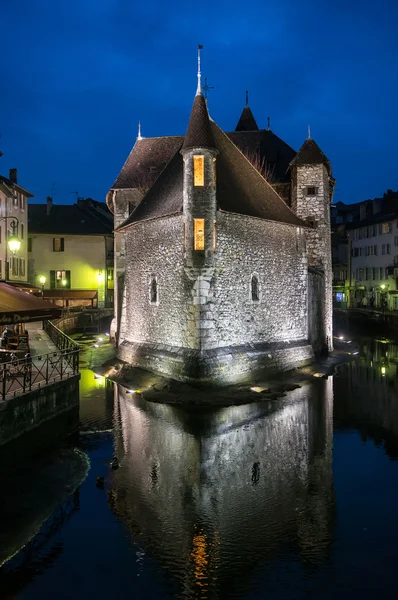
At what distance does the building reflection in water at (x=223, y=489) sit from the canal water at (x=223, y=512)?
0.09ft

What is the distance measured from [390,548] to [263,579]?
7.76 ft

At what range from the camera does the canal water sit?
7.20 meters

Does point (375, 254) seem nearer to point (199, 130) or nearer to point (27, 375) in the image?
point (199, 130)

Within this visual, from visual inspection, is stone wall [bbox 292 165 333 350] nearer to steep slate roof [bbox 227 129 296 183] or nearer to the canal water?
steep slate roof [bbox 227 129 296 183]

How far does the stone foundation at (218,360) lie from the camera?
723 inches

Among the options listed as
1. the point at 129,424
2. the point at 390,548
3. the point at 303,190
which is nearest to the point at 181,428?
the point at 129,424

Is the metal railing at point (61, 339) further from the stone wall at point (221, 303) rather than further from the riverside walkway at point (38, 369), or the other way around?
the stone wall at point (221, 303)

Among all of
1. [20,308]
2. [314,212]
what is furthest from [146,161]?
[20,308]

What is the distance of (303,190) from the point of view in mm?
25609

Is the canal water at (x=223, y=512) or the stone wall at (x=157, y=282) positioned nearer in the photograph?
the canal water at (x=223, y=512)

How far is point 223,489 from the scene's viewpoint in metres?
10.4

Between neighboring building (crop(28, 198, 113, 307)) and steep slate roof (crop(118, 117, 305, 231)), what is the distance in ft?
79.3

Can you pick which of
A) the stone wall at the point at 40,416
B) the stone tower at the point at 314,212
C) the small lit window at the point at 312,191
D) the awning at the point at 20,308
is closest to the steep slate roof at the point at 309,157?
the stone tower at the point at 314,212

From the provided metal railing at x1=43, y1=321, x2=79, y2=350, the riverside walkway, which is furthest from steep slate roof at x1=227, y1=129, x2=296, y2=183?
the riverside walkway
